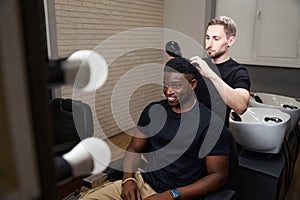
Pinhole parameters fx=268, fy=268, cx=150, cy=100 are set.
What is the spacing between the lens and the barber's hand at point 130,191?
60.9 inches

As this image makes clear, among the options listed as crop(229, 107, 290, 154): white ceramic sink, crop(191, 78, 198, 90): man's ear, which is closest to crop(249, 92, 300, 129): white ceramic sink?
crop(229, 107, 290, 154): white ceramic sink

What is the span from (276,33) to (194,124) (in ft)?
8.01

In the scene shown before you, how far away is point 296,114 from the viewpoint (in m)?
2.61

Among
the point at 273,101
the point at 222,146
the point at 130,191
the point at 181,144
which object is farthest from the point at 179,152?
the point at 273,101

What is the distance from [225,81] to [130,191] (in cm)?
89

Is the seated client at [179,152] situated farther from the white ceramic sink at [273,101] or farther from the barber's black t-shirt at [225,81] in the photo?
the white ceramic sink at [273,101]

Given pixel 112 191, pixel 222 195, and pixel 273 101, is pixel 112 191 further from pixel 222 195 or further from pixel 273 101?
pixel 273 101

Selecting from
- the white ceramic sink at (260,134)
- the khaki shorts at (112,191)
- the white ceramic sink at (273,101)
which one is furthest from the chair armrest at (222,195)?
the white ceramic sink at (273,101)

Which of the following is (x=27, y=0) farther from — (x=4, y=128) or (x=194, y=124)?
(x=194, y=124)

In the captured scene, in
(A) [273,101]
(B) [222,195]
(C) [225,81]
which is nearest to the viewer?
(B) [222,195]

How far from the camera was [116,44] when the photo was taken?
11.5 feet

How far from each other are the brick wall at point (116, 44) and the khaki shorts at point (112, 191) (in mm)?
1466

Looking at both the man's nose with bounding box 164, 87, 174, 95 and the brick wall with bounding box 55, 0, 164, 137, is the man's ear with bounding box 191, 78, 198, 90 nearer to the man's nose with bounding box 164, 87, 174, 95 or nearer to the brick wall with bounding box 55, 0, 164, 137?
the man's nose with bounding box 164, 87, 174, 95

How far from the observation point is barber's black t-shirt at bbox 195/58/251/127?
1.64 meters
